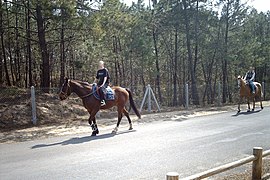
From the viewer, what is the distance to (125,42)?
27.7 m

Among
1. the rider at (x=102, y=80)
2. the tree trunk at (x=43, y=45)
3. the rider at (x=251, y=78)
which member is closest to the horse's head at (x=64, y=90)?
the rider at (x=102, y=80)

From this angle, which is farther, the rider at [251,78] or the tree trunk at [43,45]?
the rider at [251,78]

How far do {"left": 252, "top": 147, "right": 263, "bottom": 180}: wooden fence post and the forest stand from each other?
39.3 ft

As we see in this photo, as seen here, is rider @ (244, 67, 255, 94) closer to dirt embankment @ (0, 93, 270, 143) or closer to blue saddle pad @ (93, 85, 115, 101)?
dirt embankment @ (0, 93, 270, 143)

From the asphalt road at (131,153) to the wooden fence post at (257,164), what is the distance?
4.05 feet

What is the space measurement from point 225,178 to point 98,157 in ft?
10.3

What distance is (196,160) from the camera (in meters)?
7.38

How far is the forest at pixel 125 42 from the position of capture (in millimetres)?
18453

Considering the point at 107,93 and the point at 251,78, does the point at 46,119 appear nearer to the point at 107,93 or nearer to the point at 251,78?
the point at 107,93

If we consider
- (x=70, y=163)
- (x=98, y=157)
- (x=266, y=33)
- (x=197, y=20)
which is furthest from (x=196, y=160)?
(x=266, y=33)

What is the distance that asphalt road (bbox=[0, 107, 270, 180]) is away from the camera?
6480mm

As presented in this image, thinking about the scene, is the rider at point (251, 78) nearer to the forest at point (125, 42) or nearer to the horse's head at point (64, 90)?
the forest at point (125, 42)

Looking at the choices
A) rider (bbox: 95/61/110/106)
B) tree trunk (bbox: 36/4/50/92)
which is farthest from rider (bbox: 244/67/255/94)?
→ tree trunk (bbox: 36/4/50/92)

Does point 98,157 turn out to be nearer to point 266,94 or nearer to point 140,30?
point 140,30
